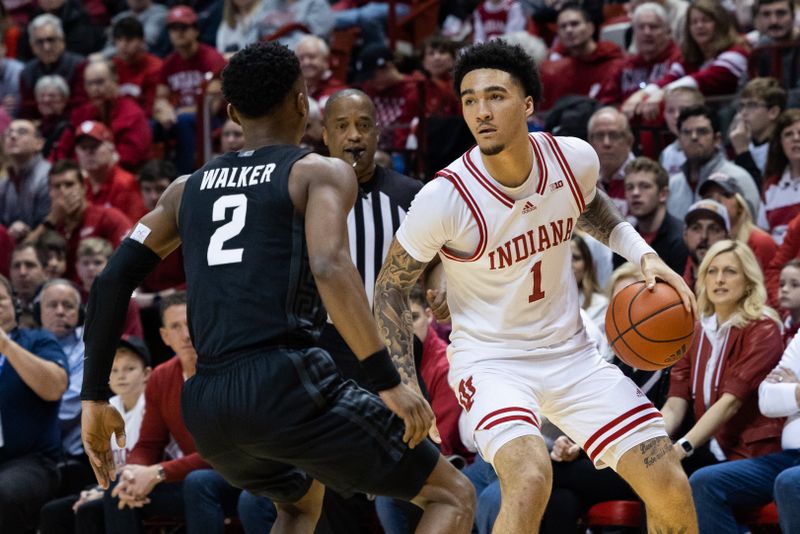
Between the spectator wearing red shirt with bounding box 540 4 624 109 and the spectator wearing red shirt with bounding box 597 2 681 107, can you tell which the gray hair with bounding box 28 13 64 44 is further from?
the spectator wearing red shirt with bounding box 597 2 681 107

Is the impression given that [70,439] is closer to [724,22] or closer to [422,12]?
[724,22]

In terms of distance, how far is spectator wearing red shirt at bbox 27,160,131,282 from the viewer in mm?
10625

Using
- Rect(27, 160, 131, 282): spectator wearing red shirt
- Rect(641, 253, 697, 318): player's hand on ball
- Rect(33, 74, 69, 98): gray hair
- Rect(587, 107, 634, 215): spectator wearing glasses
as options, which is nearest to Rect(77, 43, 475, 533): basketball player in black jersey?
Rect(641, 253, 697, 318): player's hand on ball

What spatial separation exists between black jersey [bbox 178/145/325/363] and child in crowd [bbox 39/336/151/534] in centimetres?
338

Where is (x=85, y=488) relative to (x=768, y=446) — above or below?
below

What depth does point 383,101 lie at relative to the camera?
1129 centimetres

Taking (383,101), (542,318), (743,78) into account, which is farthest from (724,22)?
(542,318)

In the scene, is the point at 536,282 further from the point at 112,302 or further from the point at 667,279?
the point at 112,302

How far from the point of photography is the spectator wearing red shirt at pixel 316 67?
11445 millimetres

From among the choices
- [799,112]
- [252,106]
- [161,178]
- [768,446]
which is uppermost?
[252,106]

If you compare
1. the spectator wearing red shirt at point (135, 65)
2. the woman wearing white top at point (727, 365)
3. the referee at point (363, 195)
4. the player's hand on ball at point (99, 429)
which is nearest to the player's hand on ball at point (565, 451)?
the woman wearing white top at point (727, 365)

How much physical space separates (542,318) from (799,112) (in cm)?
378

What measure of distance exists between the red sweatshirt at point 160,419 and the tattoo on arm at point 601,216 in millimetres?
3322

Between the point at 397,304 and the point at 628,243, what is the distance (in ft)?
3.30
